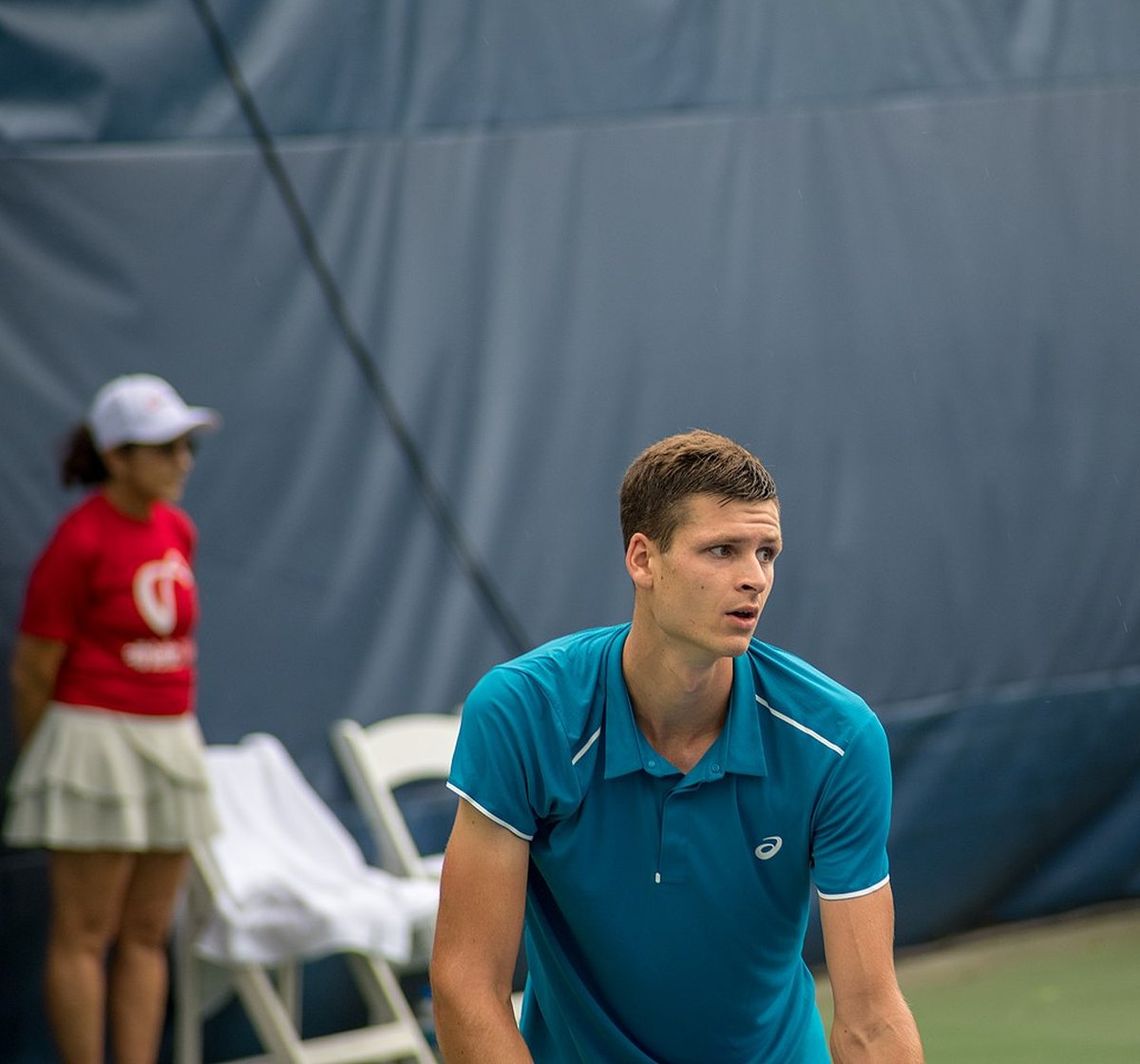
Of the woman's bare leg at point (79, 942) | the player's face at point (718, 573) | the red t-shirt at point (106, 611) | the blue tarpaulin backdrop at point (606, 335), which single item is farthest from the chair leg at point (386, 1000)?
the player's face at point (718, 573)

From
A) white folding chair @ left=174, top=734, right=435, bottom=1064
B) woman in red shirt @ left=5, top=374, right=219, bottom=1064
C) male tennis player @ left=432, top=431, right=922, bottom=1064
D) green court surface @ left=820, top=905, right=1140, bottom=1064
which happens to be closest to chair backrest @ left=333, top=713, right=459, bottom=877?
white folding chair @ left=174, top=734, right=435, bottom=1064

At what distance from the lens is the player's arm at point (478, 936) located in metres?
2.53

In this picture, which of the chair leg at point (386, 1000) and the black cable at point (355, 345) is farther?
the black cable at point (355, 345)

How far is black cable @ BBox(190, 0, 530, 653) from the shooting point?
17.5ft

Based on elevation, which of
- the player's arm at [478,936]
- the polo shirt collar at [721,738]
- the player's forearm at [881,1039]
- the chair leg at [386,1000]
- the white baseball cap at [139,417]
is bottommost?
the chair leg at [386,1000]

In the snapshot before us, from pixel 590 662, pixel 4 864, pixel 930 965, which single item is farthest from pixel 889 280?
pixel 590 662

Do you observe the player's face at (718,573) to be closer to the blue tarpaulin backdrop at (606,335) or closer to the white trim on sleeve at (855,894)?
the white trim on sleeve at (855,894)

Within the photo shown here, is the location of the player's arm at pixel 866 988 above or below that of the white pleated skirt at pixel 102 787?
above

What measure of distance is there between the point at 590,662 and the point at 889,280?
13.3 ft

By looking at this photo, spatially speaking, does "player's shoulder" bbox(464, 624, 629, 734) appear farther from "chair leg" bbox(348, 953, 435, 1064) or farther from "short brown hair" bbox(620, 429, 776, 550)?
"chair leg" bbox(348, 953, 435, 1064)

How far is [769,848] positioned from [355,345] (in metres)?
3.20

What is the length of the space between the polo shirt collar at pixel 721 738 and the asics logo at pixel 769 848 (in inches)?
3.7

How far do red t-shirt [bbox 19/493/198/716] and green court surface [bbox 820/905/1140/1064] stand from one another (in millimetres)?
2307

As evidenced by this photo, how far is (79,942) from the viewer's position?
4.67m
